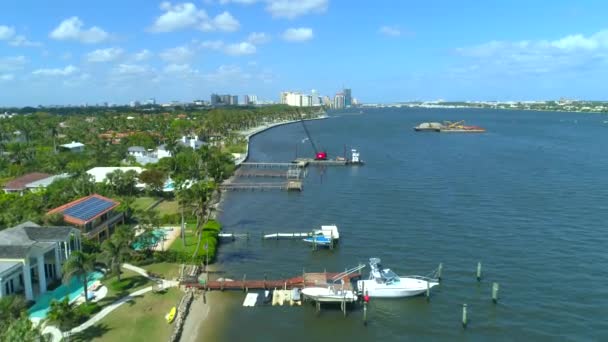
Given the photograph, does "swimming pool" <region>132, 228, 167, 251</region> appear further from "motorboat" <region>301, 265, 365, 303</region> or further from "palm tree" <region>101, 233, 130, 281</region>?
"motorboat" <region>301, 265, 365, 303</region>

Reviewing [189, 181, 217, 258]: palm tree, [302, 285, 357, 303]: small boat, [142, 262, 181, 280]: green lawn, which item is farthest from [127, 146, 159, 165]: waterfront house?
[302, 285, 357, 303]: small boat

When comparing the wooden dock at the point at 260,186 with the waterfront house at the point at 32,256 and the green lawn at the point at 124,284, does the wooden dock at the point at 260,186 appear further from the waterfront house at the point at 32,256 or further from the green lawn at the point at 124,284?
the waterfront house at the point at 32,256

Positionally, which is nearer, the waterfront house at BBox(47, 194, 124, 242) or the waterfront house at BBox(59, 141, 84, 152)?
the waterfront house at BBox(47, 194, 124, 242)

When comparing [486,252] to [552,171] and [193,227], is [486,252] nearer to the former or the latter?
[193,227]

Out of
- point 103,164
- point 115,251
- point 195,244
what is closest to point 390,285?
point 195,244

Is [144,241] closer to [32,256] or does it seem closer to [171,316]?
[32,256]

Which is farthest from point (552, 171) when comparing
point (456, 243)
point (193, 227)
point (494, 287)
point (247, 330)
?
point (247, 330)
